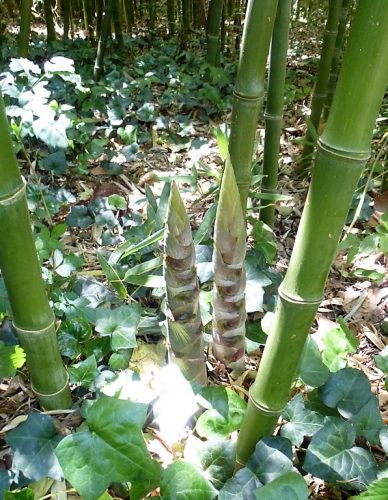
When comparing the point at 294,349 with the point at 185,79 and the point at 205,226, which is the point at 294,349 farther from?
the point at 185,79

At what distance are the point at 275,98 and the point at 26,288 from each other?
0.80m

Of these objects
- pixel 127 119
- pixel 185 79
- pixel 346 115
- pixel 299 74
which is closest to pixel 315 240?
pixel 346 115

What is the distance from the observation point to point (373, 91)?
20.6 inches

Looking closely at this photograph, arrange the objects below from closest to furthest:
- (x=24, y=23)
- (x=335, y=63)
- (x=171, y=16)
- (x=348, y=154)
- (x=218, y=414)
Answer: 1. (x=348, y=154)
2. (x=218, y=414)
3. (x=335, y=63)
4. (x=24, y=23)
5. (x=171, y=16)

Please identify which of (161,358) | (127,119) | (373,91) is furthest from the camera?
(127,119)

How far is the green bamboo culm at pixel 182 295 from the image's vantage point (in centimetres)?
77

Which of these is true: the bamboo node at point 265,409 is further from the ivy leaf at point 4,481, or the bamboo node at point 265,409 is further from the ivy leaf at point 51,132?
the ivy leaf at point 51,132

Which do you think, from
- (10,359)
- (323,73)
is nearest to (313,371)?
(10,359)

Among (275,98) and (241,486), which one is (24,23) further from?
(241,486)

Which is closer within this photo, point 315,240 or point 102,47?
point 315,240

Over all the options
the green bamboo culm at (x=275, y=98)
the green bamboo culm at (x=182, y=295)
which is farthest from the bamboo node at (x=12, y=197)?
the green bamboo culm at (x=275, y=98)

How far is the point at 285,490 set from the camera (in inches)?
26.9

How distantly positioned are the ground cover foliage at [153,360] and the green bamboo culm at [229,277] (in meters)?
0.05

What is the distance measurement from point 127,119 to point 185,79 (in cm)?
54
